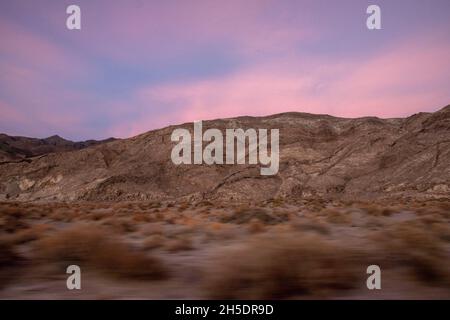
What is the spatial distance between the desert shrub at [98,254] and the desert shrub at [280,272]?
3.79 ft

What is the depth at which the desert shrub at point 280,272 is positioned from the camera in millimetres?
4484

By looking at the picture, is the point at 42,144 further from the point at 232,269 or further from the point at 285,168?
the point at 232,269

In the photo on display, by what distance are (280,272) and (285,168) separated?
53.1m

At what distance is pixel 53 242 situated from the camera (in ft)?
21.9

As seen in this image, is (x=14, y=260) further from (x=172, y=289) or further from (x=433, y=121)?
(x=433, y=121)

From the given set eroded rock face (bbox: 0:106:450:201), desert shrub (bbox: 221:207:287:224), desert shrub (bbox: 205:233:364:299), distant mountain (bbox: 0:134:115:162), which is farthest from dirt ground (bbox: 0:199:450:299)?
distant mountain (bbox: 0:134:115:162)

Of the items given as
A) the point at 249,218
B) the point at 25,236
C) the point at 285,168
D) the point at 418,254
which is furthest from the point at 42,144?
the point at 418,254

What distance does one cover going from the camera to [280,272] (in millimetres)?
4703

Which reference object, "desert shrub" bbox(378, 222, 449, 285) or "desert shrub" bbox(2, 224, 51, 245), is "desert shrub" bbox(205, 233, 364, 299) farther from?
"desert shrub" bbox(2, 224, 51, 245)

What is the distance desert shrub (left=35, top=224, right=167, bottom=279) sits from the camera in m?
5.58

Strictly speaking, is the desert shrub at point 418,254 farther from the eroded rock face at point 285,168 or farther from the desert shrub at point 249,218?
the eroded rock face at point 285,168

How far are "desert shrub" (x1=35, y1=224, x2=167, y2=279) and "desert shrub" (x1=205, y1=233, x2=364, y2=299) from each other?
1.15 metres

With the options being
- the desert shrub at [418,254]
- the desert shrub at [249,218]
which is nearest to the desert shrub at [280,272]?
the desert shrub at [418,254]

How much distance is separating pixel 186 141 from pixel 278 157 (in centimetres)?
1644
